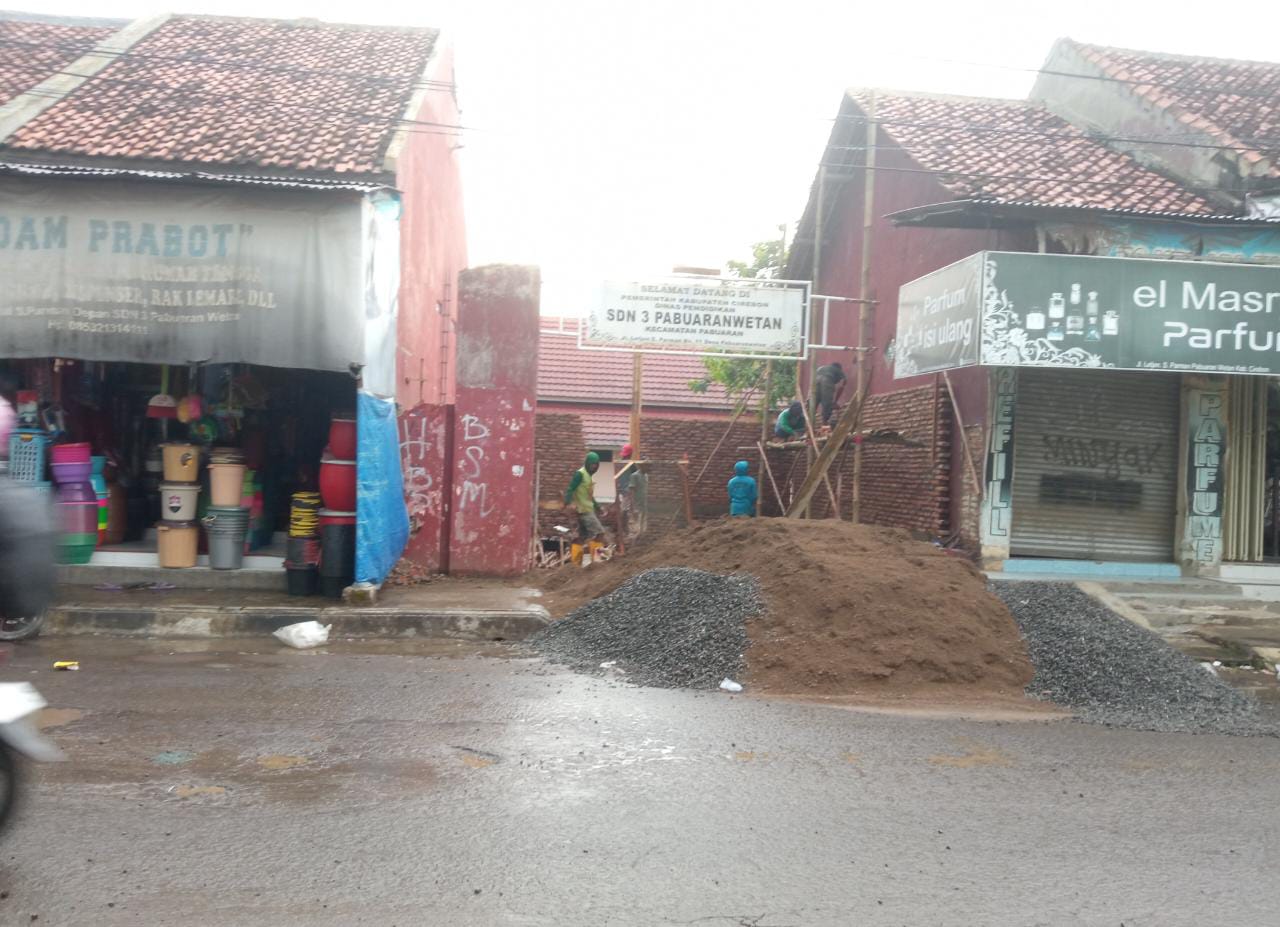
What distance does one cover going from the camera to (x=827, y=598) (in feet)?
30.6

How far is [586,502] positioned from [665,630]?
615 cm

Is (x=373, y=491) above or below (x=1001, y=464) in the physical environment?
below

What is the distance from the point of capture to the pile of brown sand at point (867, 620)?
8.68 meters

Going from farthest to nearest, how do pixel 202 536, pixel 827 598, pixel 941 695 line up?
1. pixel 202 536
2. pixel 827 598
3. pixel 941 695

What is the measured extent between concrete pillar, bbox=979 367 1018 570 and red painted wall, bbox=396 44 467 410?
24.8 ft

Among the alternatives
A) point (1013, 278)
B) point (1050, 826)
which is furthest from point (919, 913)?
point (1013, 278)

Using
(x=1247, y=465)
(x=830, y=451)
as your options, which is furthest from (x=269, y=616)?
(x=1247, y=465)

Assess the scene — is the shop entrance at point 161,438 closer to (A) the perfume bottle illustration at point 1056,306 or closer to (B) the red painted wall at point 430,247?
(B) the red painted wall at point 430,247

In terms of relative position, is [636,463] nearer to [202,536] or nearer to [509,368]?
[509,368]

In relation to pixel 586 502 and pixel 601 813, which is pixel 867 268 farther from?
pixel 601 813

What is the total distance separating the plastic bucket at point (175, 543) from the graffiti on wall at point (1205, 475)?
38.7 feet

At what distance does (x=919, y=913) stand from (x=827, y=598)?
5.17 m

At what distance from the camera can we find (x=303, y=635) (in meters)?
9.68

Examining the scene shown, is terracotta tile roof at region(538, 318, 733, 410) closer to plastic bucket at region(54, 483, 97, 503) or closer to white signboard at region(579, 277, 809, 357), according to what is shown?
white signboard at region(579, 277, 809, 357)
